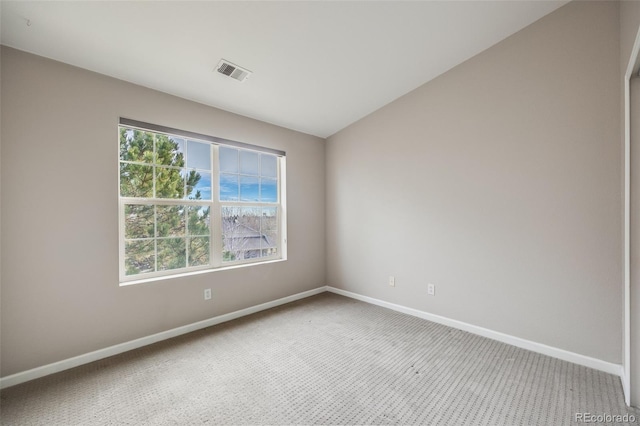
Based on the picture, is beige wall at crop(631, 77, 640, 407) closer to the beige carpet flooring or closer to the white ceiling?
the beige carpet flooring

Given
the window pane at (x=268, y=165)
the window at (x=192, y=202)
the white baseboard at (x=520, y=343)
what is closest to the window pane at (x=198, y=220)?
the window at (x=192, y=202)

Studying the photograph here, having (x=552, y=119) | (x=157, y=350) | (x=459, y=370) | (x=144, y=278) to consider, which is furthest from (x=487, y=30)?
(x=157, y=350)

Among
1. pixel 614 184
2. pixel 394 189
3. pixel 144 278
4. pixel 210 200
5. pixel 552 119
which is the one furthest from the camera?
pixel 394 189

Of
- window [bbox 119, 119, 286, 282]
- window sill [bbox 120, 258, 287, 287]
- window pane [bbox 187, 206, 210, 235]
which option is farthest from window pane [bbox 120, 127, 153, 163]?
window sill [bbox 120, 258, 287, 287]

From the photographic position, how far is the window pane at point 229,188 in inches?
125

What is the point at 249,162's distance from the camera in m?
3.47

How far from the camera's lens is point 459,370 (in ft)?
7.02

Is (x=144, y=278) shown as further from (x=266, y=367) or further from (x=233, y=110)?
(x=233, y=110)

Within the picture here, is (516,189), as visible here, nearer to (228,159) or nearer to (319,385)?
(319,385)

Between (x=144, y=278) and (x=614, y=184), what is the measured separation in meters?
4.05

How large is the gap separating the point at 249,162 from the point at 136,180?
1.27 meters

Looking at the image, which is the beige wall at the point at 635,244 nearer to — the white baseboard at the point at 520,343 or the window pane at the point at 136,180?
the white baseboard at the point at 520,343

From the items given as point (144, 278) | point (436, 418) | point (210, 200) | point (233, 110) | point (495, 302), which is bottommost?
A: point (436, 418)

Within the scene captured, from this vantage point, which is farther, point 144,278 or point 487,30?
point 144,278
